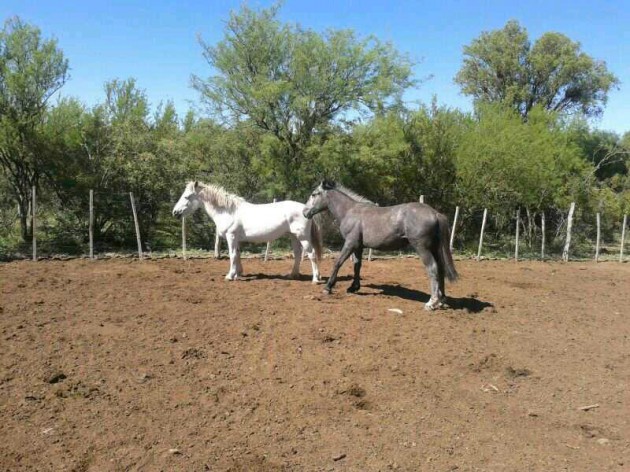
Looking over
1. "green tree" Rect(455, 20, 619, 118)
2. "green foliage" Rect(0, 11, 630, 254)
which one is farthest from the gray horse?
"green tree" Rect(455, 20, 619, 118)

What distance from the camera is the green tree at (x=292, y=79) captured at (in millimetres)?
16547

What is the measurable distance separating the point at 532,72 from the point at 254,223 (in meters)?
28.8

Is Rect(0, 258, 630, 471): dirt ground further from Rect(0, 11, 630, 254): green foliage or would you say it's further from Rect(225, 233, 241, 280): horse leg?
Rect(0, 11, 630, 254): green foliage

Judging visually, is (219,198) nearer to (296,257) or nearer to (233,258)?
(233,258)

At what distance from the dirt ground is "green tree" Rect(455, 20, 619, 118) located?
89.3ft

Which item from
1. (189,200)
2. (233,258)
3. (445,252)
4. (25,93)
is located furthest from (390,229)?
(25,93)

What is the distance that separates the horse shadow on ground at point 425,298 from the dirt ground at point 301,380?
0.06 metres

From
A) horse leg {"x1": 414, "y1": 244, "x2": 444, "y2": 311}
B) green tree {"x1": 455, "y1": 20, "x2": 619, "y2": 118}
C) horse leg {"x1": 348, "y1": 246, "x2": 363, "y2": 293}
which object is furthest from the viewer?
green tree {"x1": 455, "y1": 20, "x2": 619, "y2": 118}

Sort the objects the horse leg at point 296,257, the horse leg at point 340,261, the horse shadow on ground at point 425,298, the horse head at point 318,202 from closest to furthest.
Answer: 1. the horse shadow on ground at point 425,298
2. the horse leg at point 340,261
3. the horse head at point 318,202
4. the horse leg at point 296,257

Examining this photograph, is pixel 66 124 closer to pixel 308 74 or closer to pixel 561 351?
pixel 308 74

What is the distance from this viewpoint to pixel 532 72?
108 ft

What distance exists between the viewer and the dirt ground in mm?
3900

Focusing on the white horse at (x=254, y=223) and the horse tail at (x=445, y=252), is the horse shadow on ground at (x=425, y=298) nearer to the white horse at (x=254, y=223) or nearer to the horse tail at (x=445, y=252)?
the horse tail at (x=445, y=252)

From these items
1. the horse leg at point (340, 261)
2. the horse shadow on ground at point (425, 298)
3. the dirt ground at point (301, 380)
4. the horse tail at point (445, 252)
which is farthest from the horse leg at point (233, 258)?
the horse tail at point (445, 252)
